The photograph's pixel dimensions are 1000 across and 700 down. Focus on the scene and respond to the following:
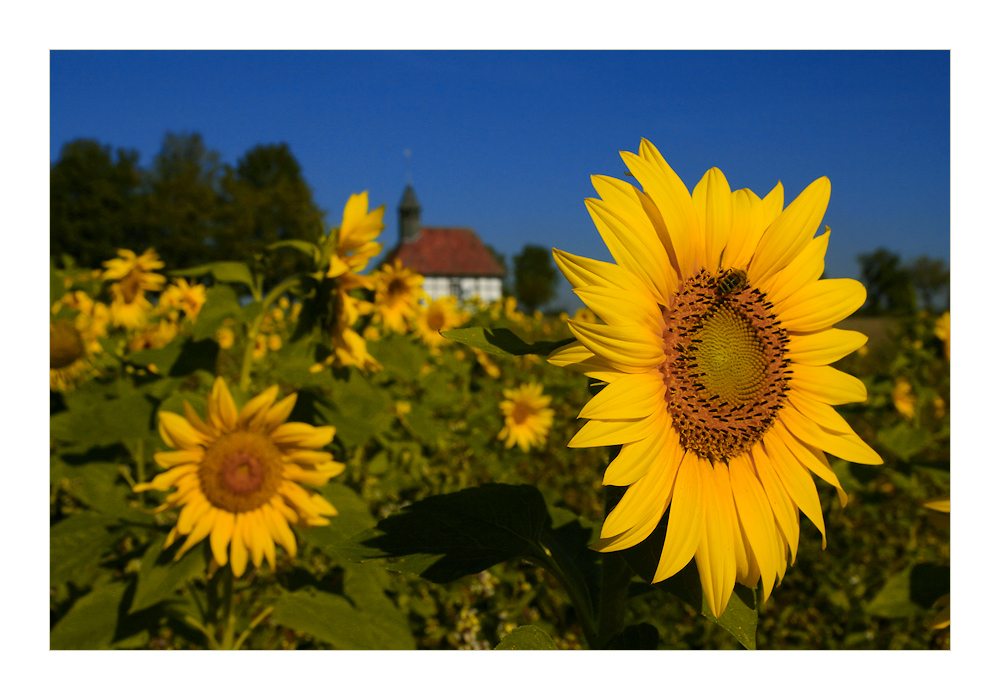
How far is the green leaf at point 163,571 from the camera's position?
141 centimetres

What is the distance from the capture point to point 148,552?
57.5 inches

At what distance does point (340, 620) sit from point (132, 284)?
2046mm

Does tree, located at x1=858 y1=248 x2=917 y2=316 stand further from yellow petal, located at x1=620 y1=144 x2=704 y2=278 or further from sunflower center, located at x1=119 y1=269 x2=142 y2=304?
sunflower center, located at x1=119 y1=269 x2=142 y2=304

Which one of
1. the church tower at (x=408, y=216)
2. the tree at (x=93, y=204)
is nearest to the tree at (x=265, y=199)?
the tree at (x=93, y=204)

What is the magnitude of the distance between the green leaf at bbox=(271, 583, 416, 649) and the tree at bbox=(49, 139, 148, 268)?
12.2ft

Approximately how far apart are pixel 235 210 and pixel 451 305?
10.4 metres

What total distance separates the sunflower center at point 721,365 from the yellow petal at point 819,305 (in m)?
0.02

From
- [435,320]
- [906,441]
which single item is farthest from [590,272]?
[435,320]

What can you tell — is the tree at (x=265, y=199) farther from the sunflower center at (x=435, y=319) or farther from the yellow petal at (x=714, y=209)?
the yellow petal at (x=714, y=209)

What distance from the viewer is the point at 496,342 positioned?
2.04 feet

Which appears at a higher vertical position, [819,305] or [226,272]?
[226,272]

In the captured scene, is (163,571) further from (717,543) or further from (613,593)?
(717,543)

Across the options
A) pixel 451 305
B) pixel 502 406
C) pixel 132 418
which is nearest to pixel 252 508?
pixel 132 418

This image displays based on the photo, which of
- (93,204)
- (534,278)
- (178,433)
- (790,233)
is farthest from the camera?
(534,278)
